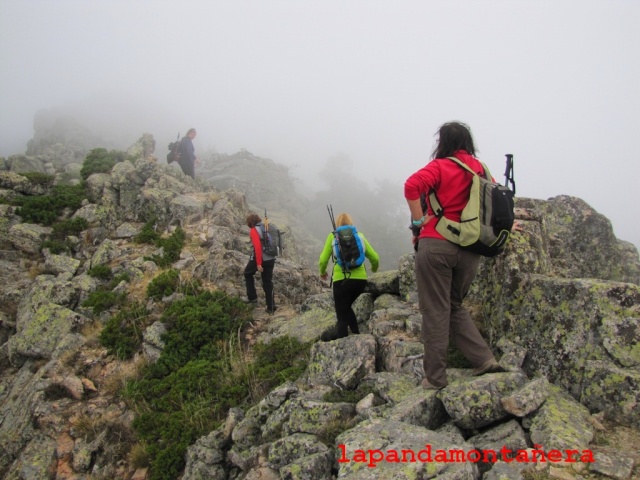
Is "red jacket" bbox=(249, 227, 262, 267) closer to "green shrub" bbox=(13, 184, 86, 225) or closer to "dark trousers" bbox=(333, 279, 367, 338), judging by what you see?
"dark trousers" bbox=(333, 279, 367, 338)

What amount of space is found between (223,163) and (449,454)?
157ft

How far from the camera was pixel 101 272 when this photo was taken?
11.4 meters

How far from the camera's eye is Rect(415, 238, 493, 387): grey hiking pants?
4.68 metres

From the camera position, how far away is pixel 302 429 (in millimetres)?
4934

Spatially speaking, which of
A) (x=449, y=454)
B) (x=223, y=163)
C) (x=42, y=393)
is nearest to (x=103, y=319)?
(x=42, y=393)

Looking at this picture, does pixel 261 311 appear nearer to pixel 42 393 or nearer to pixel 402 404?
pixel 42 393

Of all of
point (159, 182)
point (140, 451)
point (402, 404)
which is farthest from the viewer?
point (159, 182)

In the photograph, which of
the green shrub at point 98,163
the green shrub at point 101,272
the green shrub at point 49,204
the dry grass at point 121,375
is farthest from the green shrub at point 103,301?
Result: the green shrub at point 98,163

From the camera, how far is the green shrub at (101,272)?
11.3m

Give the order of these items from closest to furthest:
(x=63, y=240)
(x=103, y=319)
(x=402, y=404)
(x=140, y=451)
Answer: (x=402, y=404), (x=140, y=451), (x=103, y=319), (x=63, y=240)

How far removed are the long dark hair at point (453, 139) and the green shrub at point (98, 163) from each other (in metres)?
16.8

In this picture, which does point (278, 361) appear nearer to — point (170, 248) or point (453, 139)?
point (453, 139)

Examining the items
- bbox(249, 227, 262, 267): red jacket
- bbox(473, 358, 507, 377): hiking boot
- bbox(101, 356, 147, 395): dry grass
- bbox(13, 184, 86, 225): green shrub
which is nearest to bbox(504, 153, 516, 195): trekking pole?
bbox(473, 358, 507, 377): hiking boot

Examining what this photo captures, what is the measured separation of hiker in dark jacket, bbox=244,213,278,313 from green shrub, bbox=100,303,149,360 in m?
2.67
